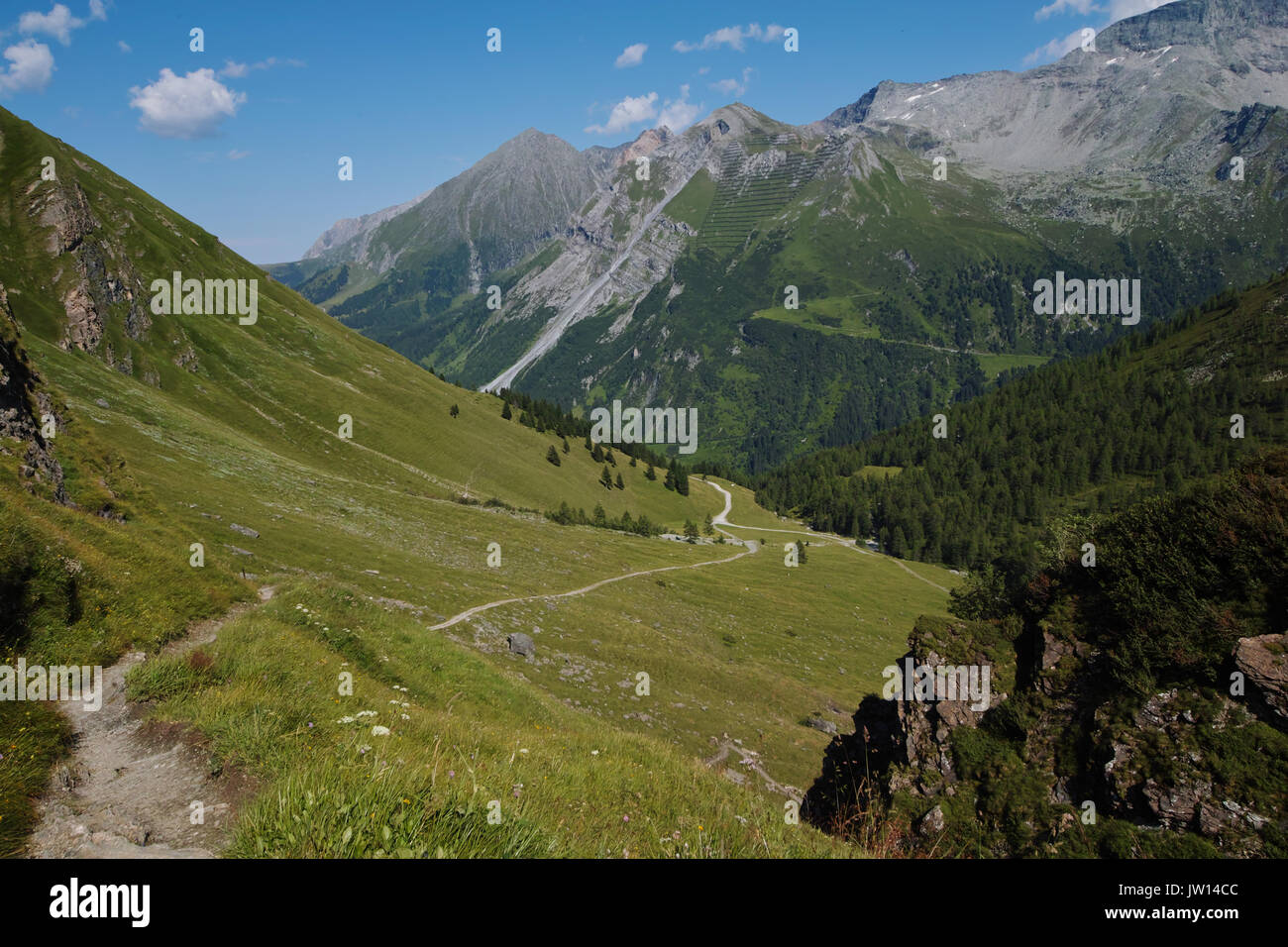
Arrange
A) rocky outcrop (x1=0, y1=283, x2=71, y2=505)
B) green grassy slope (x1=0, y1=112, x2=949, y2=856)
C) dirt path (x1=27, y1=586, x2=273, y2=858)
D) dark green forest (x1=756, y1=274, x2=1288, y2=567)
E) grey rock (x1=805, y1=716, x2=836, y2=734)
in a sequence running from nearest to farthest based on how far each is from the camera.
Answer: dirt path (x1=27, y1=586, x2=273, y2=858) → green grassy slope (x1=0, y1=112, x2=949, y2=856) → rocky outcrop (x1=0, y1=283, x2=71, y2=505) → grey rock (x1=805, y1=716, x2=836, y2=734) → dark green forest (x1=756, y1=274, x2=1288, y2=567)

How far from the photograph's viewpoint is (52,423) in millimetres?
20641

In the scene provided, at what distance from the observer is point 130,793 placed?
6.32m

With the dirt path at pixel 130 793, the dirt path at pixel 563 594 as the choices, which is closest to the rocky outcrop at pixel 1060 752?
the dirt path at pixel 130 793

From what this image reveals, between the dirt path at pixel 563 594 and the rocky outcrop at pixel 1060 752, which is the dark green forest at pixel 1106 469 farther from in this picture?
the rocky outcrop at pixel 1060 752

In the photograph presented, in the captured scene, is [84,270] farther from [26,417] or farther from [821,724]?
[821,724]

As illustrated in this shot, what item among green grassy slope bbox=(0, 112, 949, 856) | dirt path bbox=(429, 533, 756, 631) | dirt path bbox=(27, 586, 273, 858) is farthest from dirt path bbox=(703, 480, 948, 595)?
dirt path bbox=(27, 586, 273, 858)

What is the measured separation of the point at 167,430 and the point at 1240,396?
887 ft

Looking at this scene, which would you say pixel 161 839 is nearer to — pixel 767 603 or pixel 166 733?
pixel 166 733

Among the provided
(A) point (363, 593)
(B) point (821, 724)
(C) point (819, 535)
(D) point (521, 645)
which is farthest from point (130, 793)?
(C) point (819, 535)

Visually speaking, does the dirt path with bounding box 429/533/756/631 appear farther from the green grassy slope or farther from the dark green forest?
the dark green forest

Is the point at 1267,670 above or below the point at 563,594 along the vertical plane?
above

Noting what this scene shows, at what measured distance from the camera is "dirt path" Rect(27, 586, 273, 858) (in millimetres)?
5176

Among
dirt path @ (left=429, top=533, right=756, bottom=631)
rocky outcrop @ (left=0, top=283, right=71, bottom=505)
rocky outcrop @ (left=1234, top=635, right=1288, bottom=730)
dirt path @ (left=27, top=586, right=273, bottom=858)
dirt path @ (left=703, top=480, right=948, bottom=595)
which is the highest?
rocky outcrop @ (left=0, top=283, right=71, bottom=505)
